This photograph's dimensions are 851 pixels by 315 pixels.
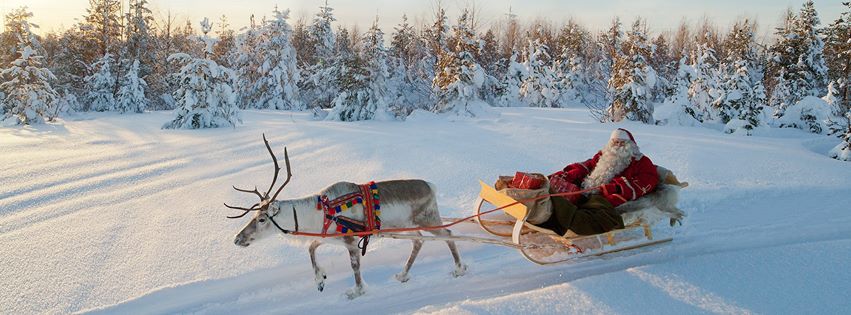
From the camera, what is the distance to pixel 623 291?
4.49 meters

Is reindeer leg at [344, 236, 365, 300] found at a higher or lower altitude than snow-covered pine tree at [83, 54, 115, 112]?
lower

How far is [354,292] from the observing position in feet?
14.8

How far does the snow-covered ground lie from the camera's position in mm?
4395

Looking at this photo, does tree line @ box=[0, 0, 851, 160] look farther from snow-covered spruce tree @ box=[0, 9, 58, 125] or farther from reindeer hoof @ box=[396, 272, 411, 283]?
A: reindeer hoof @ box=[396, 272, 411, 283]

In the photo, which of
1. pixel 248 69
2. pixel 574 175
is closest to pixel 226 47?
pixel 248 69

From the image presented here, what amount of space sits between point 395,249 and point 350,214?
1.17 meters

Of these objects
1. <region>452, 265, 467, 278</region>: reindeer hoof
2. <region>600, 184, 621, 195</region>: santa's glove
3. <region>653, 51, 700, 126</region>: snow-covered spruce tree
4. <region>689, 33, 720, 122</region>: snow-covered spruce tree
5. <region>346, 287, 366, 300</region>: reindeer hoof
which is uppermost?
<region>689, 33, 720, 122</region>: snow-covered spruce tree

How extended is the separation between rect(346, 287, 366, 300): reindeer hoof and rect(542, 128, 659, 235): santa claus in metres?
1.88

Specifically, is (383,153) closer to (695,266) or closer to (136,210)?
(136,210)

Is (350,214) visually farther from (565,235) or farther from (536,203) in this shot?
(565,235)

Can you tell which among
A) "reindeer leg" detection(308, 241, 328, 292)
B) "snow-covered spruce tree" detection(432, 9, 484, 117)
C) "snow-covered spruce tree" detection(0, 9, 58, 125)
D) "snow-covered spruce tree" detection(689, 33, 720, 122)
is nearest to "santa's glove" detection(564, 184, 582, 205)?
"reindeer leg" detection(308, 241, 328, 292)

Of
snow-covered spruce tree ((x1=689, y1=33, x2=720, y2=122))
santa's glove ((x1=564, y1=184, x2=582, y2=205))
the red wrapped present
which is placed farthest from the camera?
snow-covered spruce tree ((x1=689, y1=33, x2=720, y2=122))

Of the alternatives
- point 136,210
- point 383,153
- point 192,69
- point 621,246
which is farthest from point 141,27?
point 621,246

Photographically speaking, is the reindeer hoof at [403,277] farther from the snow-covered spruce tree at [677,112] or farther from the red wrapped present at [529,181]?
the snow-covered spruce tree at [677,112]
